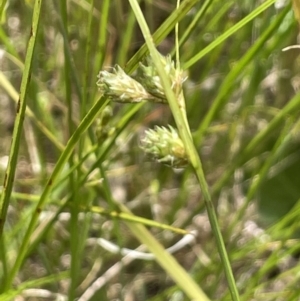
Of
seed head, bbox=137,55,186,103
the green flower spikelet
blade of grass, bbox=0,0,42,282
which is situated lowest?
the green flower spikelet

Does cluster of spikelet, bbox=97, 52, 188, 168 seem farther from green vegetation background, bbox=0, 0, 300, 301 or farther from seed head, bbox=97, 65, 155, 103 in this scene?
green vegetation background, bbox=0, 0, 300, 301

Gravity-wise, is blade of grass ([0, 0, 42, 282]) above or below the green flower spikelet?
above

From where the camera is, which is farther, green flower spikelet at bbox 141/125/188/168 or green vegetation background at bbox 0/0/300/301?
green vegetation background at bbox 0/0/300/301

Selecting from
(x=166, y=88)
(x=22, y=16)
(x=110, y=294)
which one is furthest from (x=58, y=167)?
(x=22, y=16)

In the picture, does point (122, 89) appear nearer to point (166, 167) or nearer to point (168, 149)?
point (168, 149)

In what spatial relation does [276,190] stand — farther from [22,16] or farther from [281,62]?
[22,16]

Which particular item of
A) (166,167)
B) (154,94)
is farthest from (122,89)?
(166,167)

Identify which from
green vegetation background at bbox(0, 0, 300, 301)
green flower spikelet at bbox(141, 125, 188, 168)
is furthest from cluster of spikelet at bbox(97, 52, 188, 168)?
green vegetation background at bbox(0, 0, 300, 301)
